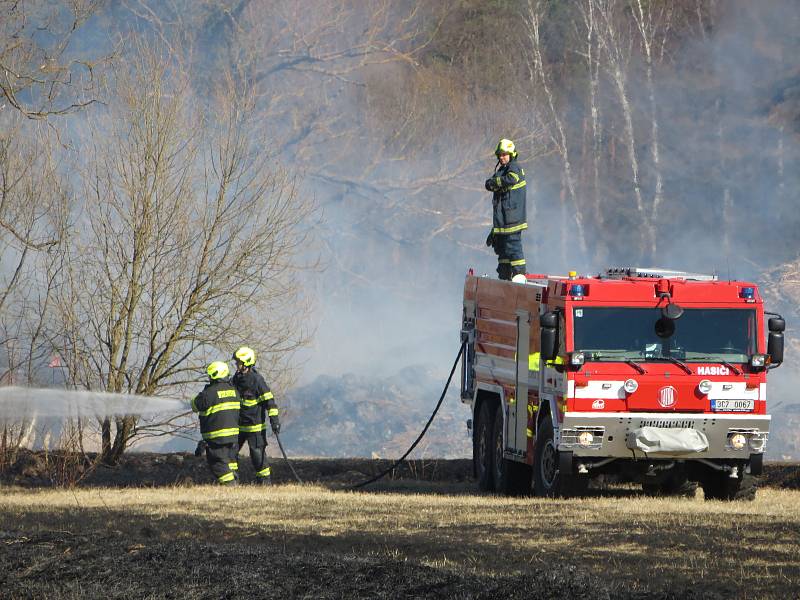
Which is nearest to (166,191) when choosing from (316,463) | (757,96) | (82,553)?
(316,463)

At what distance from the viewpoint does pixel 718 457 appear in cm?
1248

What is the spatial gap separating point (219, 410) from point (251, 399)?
1.90 ft

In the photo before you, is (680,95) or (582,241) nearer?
(680,95)

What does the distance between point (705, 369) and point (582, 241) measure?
36.9 metres

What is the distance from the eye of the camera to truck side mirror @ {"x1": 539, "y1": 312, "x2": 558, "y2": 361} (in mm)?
12119

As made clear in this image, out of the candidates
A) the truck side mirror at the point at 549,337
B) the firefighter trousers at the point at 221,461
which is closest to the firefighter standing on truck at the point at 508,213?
the truck side mirror at the point at 549,337

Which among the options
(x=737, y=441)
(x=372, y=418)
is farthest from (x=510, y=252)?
(x=372, y=418)

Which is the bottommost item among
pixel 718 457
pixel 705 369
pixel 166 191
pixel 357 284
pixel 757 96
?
pixel 718 457

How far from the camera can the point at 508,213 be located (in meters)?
14.6

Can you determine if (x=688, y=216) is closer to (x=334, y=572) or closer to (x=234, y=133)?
(x=234, y=133)

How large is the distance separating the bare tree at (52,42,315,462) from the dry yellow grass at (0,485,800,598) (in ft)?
15.4

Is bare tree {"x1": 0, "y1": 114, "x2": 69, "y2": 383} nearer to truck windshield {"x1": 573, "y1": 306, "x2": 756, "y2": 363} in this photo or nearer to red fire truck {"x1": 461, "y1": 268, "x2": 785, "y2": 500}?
red fire truck {"x1": 461, "y1": 268, "x2": 785, "y2": 500}

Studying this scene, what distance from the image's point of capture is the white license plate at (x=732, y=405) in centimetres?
1237

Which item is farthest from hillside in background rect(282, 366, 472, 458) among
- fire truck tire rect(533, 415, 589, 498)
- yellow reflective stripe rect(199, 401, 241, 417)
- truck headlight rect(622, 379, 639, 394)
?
truck headlight rect(622, 379, 639, 394)
